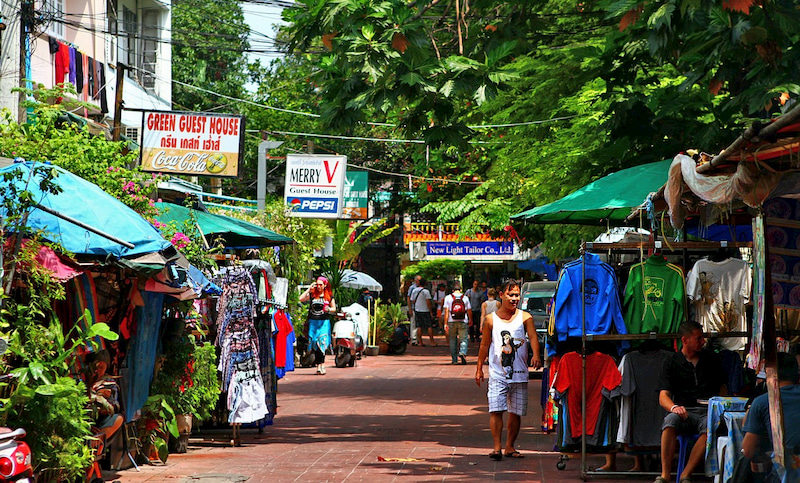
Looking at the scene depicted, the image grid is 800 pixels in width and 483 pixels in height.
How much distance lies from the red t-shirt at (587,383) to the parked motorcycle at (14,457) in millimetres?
5200

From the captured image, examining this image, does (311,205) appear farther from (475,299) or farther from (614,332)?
(614,332)

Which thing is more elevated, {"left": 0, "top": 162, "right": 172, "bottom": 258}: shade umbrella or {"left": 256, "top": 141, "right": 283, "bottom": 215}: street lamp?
{"left": 256, "top": 141, "right": 283, "bottom": 215}: street lamp

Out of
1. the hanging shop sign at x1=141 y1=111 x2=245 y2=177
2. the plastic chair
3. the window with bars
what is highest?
the window with bars

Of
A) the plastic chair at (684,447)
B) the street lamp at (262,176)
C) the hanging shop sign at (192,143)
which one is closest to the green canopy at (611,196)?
the plastic chair at (684,447)

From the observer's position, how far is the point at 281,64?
41156mm

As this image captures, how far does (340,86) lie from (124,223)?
138 inches

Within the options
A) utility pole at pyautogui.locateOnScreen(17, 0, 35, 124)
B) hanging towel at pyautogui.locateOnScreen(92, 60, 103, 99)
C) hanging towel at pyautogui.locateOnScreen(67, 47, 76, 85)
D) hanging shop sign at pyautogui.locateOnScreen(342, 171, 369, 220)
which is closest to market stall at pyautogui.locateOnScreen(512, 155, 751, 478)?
utility pole at pyautogui.locateOnScreen(17, 0, 35, 124)

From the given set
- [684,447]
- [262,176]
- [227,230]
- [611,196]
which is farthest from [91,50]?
[684,447]

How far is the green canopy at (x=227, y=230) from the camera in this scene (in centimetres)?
1334

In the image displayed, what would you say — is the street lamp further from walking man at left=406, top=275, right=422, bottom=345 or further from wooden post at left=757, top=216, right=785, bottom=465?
wooden post at left=757, top=216, right=785, bottom=465

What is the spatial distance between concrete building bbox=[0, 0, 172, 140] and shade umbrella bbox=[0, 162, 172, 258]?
5083 millimetres

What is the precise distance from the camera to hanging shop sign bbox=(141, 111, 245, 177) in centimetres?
1450

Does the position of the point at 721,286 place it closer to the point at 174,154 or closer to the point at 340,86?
the point at 340,86

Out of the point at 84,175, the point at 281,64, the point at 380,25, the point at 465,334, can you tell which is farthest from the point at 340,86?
the point at 281,64
